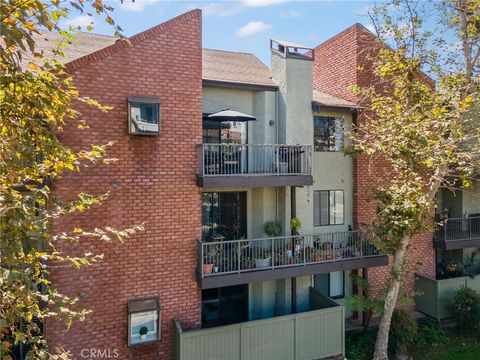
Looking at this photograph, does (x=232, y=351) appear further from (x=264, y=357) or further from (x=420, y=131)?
(x=420, y=131)

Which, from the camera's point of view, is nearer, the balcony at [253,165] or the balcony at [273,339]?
the balcony at [273,339]

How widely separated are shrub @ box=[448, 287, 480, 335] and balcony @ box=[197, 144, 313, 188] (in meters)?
7.36

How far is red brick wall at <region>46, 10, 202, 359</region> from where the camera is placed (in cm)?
905

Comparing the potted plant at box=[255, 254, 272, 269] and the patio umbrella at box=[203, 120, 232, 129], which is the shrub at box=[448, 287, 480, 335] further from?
the patio umbrella at box=[203, 120, 232, 129]

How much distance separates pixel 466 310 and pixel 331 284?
469 cm

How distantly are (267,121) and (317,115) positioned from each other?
2086mm

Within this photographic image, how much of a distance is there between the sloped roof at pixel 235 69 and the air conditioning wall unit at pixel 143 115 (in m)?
2.48

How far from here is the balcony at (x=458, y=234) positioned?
1387 cm

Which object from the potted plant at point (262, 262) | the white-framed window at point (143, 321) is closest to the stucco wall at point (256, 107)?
the potted plant at point (262, 262)

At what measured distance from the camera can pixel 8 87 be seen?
145 inches

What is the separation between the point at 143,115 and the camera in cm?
936

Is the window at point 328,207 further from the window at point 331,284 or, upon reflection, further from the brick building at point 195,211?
the window at point 331,284

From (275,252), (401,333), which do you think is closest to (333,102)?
(275,252)

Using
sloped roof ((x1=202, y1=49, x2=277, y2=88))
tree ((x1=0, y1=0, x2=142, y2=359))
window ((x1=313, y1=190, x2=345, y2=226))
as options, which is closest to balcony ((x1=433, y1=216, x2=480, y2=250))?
window ((x1=313, y1=190, x2=345, y2=226))
